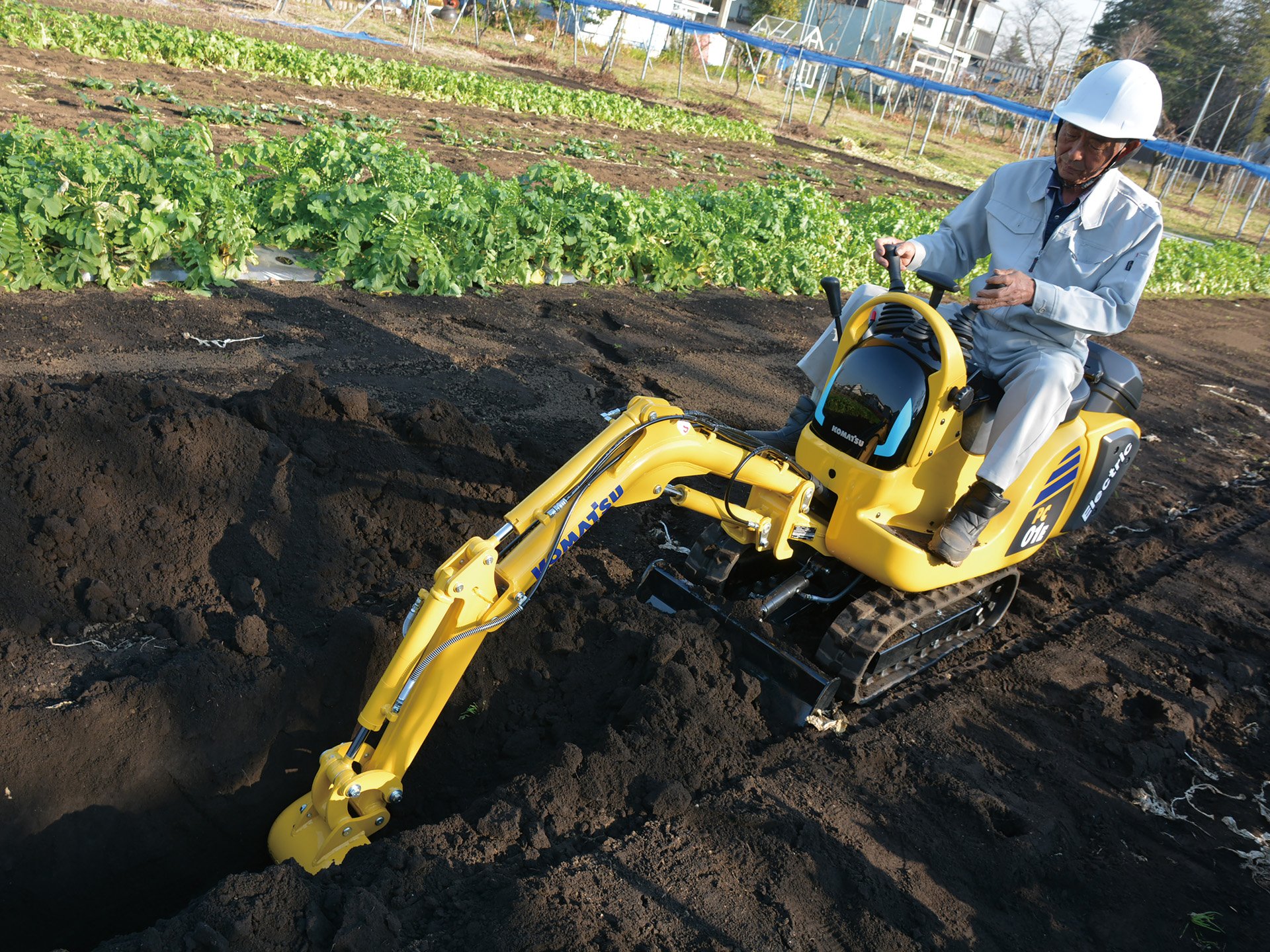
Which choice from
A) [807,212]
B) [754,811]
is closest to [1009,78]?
[807,212]

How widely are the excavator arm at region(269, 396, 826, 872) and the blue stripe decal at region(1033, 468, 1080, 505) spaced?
2056mm

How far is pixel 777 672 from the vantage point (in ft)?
13.7

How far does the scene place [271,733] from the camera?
370 centimetres

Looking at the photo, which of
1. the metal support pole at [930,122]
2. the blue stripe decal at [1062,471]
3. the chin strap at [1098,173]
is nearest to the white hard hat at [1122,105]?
the chin strap at [1098,173]

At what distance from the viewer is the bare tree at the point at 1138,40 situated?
150 feet

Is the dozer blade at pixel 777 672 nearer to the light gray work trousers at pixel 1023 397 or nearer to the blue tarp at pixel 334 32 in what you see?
the light gray work trousers at pixel 1023 397

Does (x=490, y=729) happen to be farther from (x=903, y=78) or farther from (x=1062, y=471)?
(x=903, y=78)

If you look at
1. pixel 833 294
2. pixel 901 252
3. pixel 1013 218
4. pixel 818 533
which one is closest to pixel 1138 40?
pixel 1013 218

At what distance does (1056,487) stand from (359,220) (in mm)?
5765

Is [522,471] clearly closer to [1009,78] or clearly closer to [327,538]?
[327,538]

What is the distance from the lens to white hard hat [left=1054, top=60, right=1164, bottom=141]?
403 cm

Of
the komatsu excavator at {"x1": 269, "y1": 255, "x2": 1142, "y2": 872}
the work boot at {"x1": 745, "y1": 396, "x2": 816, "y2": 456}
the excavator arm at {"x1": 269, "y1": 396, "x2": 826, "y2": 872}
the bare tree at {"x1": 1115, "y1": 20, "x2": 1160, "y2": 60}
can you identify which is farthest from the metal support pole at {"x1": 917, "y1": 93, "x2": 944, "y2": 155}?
the excavator arm at {"x1": 269, "y1": 396, "x2": 826, "y2": 872}

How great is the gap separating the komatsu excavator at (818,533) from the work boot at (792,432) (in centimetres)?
25

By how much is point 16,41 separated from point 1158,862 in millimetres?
19533
